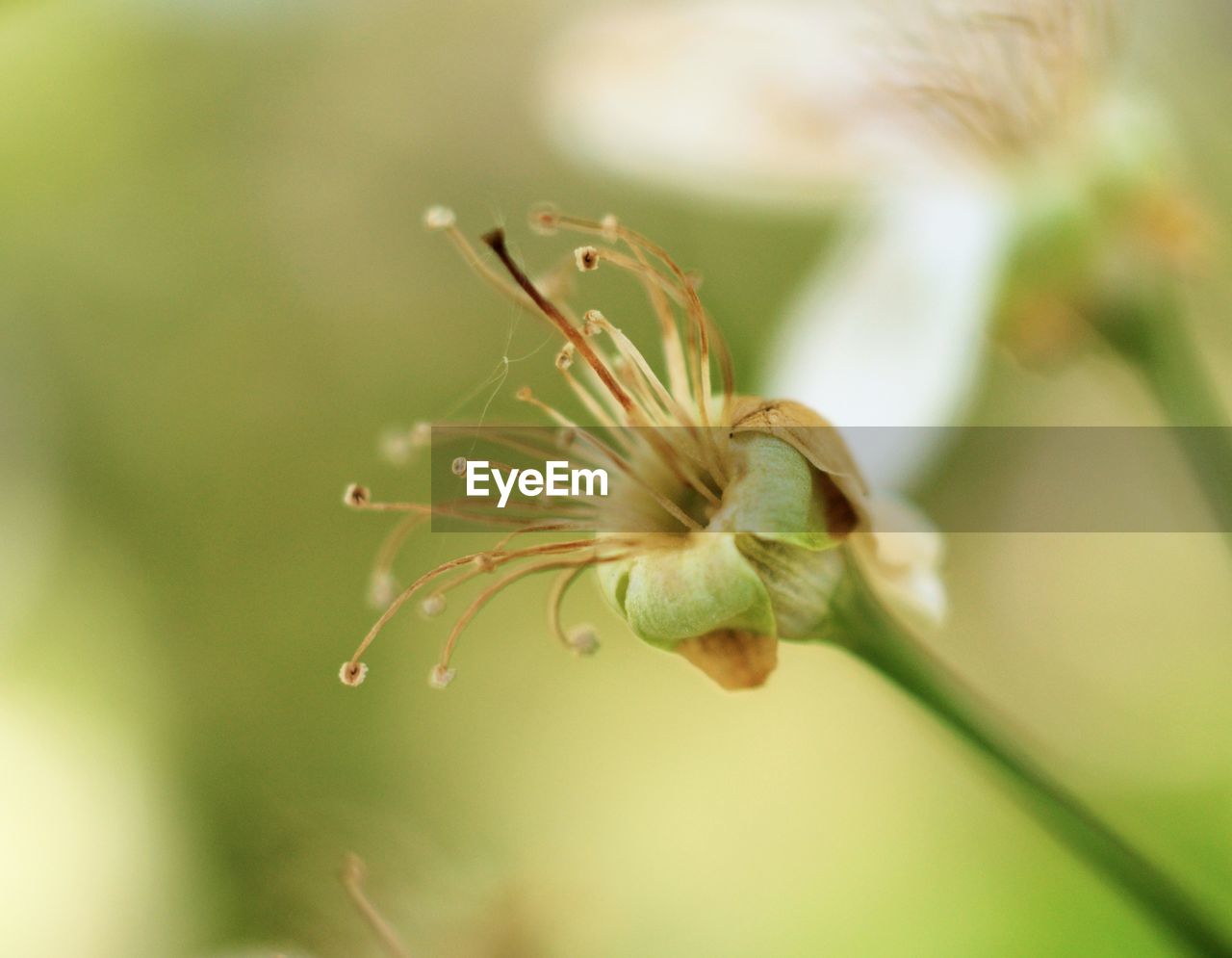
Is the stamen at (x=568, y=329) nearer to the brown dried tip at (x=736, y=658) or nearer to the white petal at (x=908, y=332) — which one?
the brown dried tip at (x=736, y=658)

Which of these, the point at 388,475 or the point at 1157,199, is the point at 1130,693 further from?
the point at 388,475

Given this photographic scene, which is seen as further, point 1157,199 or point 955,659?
point 955,659

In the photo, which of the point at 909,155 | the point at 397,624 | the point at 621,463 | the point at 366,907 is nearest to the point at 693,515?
the point at 621,463

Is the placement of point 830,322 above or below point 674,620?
above

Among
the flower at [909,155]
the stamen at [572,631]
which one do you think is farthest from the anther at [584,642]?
the flower at [909,155]

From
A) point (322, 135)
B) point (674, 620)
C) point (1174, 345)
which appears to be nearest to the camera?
point (674, 620)

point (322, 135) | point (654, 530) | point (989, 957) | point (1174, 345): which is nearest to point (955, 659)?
point (989, 957)

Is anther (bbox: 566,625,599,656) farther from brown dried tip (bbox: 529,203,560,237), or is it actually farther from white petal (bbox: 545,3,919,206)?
white petal (bbox: 545,3,919,206)
